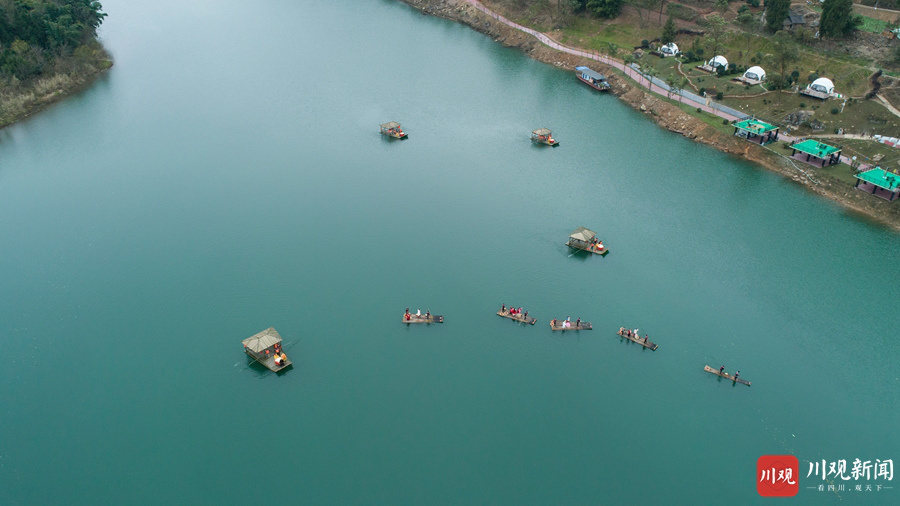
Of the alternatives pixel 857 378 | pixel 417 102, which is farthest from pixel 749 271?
pixel 417 102

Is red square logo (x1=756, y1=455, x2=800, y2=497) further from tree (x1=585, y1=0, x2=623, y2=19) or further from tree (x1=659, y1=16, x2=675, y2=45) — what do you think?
tree (x1=585, y1=0, x2=623, y2=19)

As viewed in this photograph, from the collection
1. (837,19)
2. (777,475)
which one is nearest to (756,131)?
(837,19)

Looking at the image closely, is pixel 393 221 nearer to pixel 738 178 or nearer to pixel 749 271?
pixel 749 271

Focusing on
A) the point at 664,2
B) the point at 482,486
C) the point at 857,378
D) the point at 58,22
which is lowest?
the point at 482,486

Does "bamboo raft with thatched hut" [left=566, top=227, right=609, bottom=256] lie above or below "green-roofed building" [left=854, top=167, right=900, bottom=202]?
below

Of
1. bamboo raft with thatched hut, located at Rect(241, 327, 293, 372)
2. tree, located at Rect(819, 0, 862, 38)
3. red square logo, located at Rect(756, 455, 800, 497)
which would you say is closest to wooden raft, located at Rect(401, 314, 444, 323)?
bamboo raft with thatched hut, located at Rect(241, 327, 293, 372)

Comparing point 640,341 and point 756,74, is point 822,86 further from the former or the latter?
point 640,341
